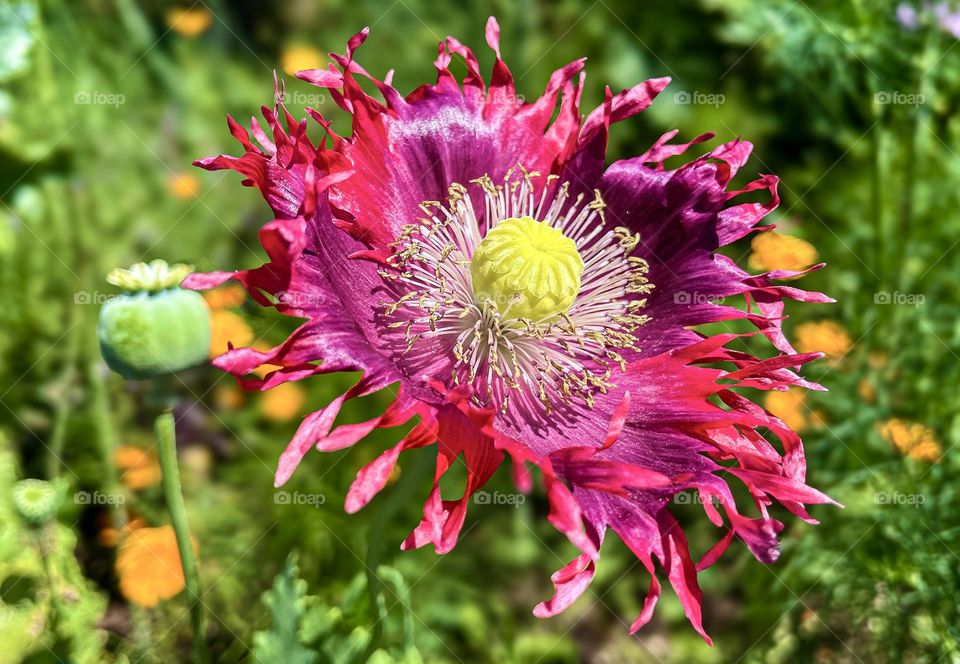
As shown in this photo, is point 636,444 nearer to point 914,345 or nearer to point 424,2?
point 914,345

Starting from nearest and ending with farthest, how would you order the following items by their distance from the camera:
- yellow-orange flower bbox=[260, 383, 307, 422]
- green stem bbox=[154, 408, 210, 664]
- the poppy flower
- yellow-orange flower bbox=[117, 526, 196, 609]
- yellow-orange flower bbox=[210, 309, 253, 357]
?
the poppy flower → green stem bbox=[154, 408, 210, 664] → yellow-orange flower bbox=[117, 526, 196, 609] → yellow-orange flower bbox=[210, 309, 253, 357] → yellow-orange flower bbox=[260, 383, 307, 422]

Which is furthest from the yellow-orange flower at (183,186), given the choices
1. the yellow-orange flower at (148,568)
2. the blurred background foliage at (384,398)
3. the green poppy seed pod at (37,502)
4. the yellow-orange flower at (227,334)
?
the green poppy seed pod at (37,502)

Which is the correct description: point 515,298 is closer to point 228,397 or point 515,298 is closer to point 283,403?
point 283,403

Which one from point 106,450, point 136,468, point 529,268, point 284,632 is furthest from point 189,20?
point 284,632

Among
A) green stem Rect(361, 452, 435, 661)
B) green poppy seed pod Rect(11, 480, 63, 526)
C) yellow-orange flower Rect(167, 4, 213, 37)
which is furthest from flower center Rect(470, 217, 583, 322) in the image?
yellow-orange flower Rect(167, 4, 213, 37)

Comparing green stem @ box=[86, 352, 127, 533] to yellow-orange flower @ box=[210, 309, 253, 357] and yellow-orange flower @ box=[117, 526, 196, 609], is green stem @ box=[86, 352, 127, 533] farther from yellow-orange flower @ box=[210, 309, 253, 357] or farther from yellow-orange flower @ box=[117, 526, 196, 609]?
yellow-orange flower @ box=[210, 309, 253, 357]

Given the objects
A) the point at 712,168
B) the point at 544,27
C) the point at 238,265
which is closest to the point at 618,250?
the point at 712,168

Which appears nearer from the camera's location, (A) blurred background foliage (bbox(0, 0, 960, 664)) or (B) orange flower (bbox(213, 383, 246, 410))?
(A) blurred background foliage (bbox(0, 0, 960, 664))
